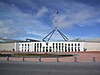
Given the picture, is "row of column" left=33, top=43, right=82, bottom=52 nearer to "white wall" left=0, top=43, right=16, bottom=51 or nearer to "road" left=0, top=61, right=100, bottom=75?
"white wall" left=0, top=43, right=16, bottom=51

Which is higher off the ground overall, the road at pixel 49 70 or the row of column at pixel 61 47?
the row of column at pixel 61 47

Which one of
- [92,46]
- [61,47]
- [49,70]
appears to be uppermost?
[92,46]

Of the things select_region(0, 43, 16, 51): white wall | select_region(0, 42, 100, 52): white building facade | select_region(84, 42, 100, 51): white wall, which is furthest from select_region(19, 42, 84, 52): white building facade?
select_region(0, 43, 16, 51): white wall

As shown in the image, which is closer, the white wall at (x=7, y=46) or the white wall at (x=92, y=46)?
the white wall at (x=92, y=46)

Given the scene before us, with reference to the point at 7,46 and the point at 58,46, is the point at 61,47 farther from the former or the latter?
the point at 7,46

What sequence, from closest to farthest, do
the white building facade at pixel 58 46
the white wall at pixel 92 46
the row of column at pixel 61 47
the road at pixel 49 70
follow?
the road at pixel 49 70
the row of column at pixel 61 47
the white building facade at pixel 58 46
the white wall at pixel 92 46

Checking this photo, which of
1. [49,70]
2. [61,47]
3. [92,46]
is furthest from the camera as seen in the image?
[92,46]

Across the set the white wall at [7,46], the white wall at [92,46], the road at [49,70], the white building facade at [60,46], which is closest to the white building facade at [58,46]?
the white building facade at [60,46]

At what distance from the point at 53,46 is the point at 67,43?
746 cm

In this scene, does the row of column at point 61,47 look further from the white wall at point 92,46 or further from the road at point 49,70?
the road at point 49,70

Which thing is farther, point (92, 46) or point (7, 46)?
point (7, 46)

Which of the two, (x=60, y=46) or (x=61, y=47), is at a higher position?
(x=60, y=46)

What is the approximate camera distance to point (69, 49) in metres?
98.3

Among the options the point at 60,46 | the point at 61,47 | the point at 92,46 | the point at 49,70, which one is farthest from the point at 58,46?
the point at 49,70
